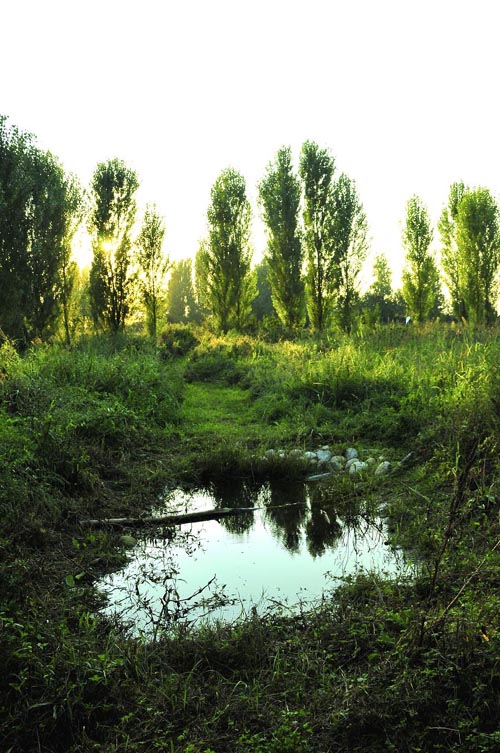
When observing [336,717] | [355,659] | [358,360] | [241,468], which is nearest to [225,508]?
[241,468]

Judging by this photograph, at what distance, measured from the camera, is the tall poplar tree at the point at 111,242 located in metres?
21.4

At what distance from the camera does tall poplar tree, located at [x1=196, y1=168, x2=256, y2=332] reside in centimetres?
2461

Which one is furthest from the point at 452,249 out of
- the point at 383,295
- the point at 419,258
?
the point at 383,295

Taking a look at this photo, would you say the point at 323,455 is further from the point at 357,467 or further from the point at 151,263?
the point at 151,263

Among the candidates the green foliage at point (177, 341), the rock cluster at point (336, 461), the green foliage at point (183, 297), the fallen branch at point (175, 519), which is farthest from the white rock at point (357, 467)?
the green foliage at point (183, 297)

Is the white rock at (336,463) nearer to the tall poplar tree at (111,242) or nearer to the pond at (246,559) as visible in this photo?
the pond at (246,559)

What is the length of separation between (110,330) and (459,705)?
20.0 metres

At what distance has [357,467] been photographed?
677 centimetres

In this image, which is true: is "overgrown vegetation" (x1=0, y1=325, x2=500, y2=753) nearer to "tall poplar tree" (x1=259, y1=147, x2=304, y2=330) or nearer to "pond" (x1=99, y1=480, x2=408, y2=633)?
"pond" (x1=99, y1=480, x2=408, y2=633)

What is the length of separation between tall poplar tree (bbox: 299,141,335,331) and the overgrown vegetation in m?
14.0

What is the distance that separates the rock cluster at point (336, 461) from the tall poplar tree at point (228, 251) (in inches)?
684

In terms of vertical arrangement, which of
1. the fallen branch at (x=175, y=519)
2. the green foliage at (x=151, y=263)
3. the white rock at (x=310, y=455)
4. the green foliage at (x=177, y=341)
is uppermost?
the green foliage at (x=151, y=263)

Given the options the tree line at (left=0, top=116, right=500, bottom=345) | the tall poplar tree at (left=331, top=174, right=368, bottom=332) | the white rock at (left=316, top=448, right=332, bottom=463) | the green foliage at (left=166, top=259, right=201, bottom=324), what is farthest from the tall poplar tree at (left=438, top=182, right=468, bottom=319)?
the green foliage at (left=166, top=259, right=201, bottom=324)

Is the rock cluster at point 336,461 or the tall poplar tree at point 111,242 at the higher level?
the tall poplar tree at point 111,242
